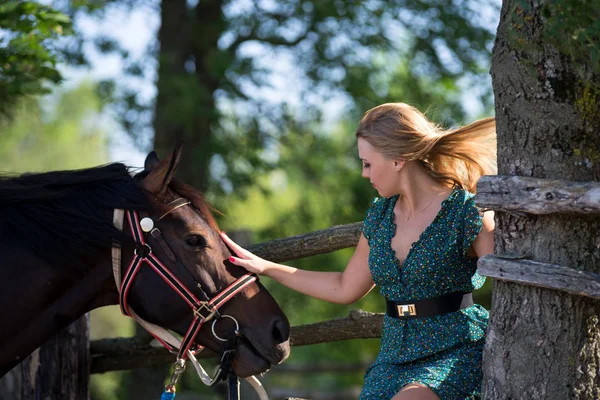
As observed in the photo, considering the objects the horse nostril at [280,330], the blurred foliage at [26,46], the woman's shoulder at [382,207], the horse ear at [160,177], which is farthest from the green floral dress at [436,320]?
the blurred foliage at [26,46]

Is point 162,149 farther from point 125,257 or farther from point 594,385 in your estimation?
point 594,385

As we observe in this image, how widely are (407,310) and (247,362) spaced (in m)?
0.70

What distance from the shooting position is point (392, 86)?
8.14 m

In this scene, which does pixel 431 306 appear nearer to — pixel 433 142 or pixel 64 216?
pixel 433 142

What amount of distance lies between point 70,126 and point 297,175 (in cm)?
1371

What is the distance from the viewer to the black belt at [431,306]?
2.70 metres

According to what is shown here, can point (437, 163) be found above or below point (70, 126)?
above

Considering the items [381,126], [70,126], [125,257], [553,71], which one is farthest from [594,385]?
[70,126]

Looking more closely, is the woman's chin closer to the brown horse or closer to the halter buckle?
the brown horse

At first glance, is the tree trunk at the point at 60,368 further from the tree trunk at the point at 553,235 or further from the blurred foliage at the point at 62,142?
the blurred foliage at the point at 62,142

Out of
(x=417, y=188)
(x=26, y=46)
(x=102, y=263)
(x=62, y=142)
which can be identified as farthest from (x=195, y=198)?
(x=62, y=142)

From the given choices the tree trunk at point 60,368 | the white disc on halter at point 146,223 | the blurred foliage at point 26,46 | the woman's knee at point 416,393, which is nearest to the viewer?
the woman's knee at point 416,393

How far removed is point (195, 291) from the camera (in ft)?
9.40

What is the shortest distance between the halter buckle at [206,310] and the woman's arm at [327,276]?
23 centimetres
